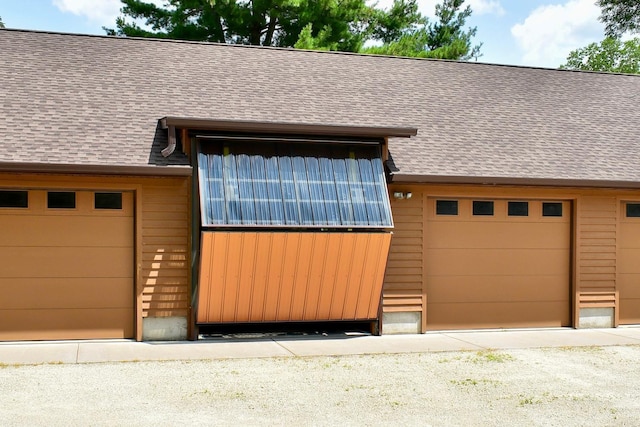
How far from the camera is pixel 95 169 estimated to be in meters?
10.7

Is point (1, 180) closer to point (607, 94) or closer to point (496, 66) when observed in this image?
point (496, 66)

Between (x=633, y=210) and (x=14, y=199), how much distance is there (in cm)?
972

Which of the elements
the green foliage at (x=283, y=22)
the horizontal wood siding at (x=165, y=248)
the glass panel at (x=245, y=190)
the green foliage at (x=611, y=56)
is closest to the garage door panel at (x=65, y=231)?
the horizontal wood siding at (x=165, y=248)

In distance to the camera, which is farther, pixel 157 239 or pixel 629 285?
pixel 629 285

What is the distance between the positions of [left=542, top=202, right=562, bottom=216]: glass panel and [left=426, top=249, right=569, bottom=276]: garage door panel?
60 centimetres

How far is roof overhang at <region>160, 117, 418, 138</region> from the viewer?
11.1m

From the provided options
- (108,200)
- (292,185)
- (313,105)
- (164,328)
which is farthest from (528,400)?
(313,105)

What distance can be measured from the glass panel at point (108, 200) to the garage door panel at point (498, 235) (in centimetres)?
466

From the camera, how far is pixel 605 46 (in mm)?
39156

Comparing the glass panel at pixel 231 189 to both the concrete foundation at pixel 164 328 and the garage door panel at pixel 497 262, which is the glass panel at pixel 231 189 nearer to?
the concrete foundation at pixel 164 328

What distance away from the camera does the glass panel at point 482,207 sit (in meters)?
12.8

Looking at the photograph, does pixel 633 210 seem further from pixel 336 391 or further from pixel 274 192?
pixel 336 391

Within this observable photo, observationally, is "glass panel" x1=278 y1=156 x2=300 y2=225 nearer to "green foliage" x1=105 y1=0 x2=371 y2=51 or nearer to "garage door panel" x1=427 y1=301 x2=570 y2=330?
"garage door panel" x1=427 y1=301 x2=570 y2=330

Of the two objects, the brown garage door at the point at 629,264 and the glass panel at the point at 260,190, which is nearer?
the glass panel at the point at 260,190
